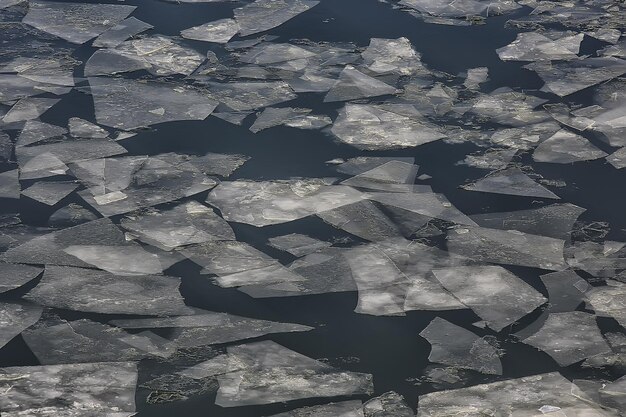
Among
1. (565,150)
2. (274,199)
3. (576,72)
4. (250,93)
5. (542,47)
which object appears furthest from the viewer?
(542,47)

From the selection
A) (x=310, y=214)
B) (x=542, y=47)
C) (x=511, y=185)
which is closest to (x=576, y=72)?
(x=542, y=47)

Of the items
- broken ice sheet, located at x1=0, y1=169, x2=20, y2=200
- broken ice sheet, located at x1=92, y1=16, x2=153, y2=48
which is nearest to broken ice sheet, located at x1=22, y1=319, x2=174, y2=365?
broken ice sheet, located at x1=0, y1=169, x2=20, y2=200

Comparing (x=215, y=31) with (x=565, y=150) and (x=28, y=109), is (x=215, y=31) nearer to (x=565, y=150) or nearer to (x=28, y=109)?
(x=28, y=109)

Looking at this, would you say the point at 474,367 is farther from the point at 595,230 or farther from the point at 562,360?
the point at 595,230

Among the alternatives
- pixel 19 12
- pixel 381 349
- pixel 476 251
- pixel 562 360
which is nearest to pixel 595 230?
pixel 476 251

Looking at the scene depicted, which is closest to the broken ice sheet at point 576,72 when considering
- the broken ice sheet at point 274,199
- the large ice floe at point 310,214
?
the large ice floe at point 310,214
